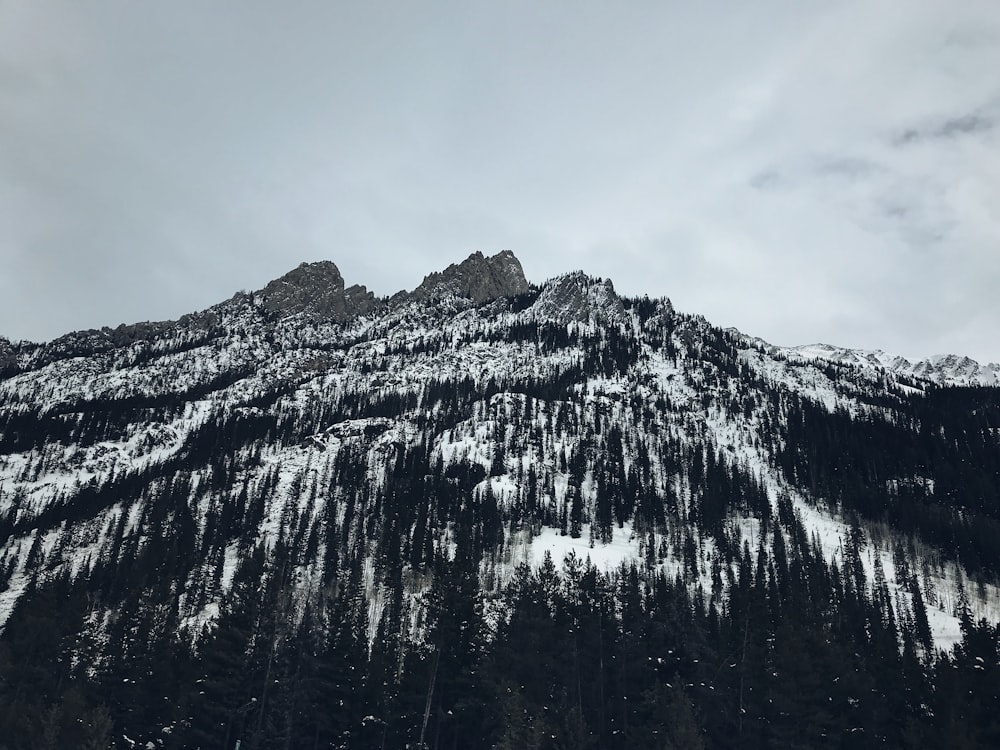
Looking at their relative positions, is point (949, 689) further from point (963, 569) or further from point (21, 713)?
point (963, 569)

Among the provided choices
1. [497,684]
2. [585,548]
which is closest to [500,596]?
[585,548]

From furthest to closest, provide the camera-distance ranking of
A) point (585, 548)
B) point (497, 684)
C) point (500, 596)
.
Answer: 1. point (585, 548)
2. point (500, 596)
3. point (497, 684)

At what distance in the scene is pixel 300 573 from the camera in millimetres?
123312

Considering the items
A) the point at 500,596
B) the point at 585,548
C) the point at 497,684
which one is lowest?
the point at 497,684

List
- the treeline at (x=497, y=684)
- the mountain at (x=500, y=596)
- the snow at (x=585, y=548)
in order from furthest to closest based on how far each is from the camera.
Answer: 1. the snow at (x=585, y=548)
2. the mountain at (x=500, y=596)
3. the treeline at (x=497, y=684)

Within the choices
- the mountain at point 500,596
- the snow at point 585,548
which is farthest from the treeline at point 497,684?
the snow at point 585,548

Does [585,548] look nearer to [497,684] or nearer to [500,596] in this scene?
[500,596]

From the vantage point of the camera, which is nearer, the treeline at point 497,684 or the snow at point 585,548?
the treeline at point 497,684

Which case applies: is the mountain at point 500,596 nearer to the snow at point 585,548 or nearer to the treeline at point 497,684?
the treeline at point 497,684

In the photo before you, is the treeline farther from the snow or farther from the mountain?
the snow

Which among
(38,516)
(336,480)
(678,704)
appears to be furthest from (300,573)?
(678,704)

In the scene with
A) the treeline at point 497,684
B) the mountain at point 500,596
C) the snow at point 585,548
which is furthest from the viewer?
the snow at point 585,548

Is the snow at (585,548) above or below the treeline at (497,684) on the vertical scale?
above

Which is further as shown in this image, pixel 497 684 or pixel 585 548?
pixel 585 548
